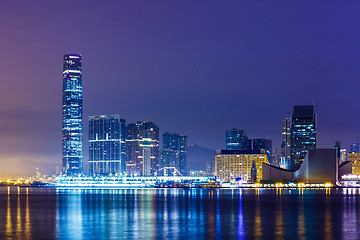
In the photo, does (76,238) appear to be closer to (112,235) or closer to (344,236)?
(112,235)

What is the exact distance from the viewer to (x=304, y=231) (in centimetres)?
5647

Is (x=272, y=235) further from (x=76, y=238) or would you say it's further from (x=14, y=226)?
(x=14, y=226)

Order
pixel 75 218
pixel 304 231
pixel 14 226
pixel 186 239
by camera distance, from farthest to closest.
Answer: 1. pixel 75 218
2. pixel 14 226
3. pixel 304 231
4. pixel 186 239

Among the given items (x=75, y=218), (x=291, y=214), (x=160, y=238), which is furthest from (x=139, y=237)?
(x=291, y=214)

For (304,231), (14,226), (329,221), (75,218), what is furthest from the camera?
(75,218)

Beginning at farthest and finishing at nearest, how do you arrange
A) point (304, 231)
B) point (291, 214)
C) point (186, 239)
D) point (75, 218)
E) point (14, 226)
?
point (291, 214)
point (75, 218)
point (14, 226)
point (304, 231)
point (186, 239)

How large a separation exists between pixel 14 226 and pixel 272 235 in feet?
86.6

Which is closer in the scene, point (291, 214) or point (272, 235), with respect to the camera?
point (272, 235)

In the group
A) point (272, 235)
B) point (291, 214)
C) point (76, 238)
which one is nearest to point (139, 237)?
point (76, 238)

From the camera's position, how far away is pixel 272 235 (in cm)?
5316

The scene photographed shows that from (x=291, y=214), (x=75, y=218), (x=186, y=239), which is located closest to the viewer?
(x=186, y=239)

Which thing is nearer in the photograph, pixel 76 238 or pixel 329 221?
pixel 76 238

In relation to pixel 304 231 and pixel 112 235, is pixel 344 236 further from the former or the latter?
pixel 112 235

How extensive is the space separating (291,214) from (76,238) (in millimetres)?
36064
